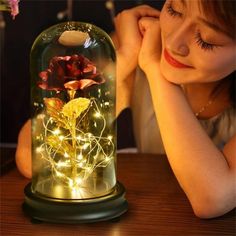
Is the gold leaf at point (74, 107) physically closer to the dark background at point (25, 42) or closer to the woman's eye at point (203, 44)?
the woman's eye at point (203, 44)

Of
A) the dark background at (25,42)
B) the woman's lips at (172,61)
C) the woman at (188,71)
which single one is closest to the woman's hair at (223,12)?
the woman at (188,71)

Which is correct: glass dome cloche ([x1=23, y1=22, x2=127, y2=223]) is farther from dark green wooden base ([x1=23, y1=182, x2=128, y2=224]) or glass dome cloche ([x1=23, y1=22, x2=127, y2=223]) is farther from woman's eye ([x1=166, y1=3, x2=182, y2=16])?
woman's eye ([x1=166, y1=3, x2=182, y2=16])

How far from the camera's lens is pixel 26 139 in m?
1.22

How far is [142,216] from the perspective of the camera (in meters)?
0.98

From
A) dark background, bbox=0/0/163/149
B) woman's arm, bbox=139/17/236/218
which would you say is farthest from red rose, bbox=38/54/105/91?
dark background, bbox=0/0/163/149

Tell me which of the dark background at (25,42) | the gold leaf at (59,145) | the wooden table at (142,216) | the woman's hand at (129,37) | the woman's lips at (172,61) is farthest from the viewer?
the dark background at (25,42)

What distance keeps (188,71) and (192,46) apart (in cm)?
7

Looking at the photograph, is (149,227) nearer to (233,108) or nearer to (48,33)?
(48,33)

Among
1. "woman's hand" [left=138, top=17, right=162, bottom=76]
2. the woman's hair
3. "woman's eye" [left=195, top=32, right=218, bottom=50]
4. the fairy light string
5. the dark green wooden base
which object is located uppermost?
the woman's hair

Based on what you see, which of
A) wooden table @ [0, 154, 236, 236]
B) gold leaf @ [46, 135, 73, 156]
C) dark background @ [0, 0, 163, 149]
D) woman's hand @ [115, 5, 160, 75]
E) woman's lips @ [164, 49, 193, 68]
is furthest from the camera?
dark background @ [0, 0, 163, 149]

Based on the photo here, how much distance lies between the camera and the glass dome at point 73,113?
3.33ft

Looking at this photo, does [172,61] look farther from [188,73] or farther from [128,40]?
[128,40]

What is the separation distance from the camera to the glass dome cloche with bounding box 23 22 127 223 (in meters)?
0.97

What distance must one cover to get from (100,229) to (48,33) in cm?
42
